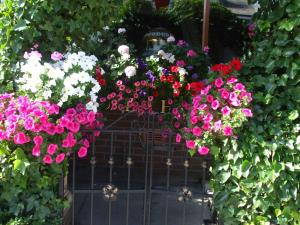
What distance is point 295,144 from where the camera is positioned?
234 centimetres

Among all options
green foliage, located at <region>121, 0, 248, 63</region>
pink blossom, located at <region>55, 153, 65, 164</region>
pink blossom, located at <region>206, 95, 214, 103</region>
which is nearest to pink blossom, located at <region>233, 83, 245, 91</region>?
pink blossom, located at <region>206, 95, 214, 103</region>

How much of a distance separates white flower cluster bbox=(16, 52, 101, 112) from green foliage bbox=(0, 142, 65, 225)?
14.5 inches

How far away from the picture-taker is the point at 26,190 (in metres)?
2.46

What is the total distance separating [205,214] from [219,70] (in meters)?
1.57

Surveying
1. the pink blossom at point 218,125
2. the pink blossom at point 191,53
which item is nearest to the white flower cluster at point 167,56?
the pink blossom at point 191,53

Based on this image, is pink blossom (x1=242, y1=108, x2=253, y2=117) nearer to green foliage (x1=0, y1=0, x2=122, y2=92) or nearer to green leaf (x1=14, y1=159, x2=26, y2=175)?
green foliage (x1=0, y1=0, x2=122, y2=92)

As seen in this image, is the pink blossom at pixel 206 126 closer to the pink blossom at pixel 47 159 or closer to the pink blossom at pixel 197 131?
the pink blossom at pixel 197 131

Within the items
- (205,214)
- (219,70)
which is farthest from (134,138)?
(219,70)

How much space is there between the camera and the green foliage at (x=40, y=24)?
254cm

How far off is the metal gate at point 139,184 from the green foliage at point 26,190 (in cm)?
35

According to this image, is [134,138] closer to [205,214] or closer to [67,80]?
[205,214]

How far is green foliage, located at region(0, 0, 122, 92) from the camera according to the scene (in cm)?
254

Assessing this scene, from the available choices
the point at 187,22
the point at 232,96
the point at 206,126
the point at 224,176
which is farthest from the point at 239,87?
the point at 187,22

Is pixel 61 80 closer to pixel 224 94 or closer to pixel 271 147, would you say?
pixel 224 94
